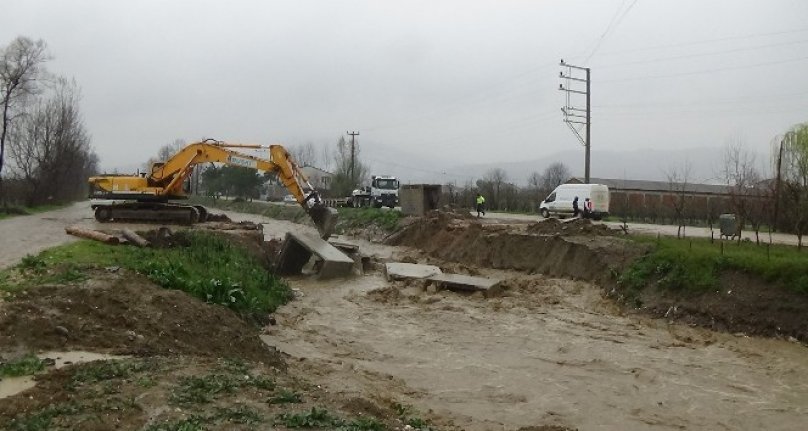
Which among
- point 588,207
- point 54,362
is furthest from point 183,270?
point 588,207

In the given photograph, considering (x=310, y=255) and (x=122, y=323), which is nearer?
(x=122, y=323)

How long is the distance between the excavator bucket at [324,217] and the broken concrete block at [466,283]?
16.3 ft

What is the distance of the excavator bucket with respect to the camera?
23.2 metres

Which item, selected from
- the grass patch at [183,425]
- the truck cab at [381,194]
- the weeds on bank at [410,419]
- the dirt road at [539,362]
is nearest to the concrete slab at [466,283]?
the dirt road at [539,362]

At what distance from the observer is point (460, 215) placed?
3219 centimetres

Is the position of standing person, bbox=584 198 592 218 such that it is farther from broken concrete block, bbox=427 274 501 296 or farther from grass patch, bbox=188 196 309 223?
grass patch, bbox=188 196 309 223

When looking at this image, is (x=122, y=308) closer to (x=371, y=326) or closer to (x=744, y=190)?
(x=371, y=326)

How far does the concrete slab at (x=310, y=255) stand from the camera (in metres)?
20.5

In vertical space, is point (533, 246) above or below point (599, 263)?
above

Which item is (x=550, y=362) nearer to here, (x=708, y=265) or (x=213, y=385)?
(x=708, y=265)

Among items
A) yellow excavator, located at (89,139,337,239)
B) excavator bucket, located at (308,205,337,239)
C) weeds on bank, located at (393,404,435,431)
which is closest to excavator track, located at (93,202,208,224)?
yellow excavator, located at (89,139,337,239)

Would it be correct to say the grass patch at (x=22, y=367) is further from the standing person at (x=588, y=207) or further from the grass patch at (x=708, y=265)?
the standing person at (x=588, y=207)

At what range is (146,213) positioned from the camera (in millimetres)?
26406

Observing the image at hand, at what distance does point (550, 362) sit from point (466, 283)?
712cm
